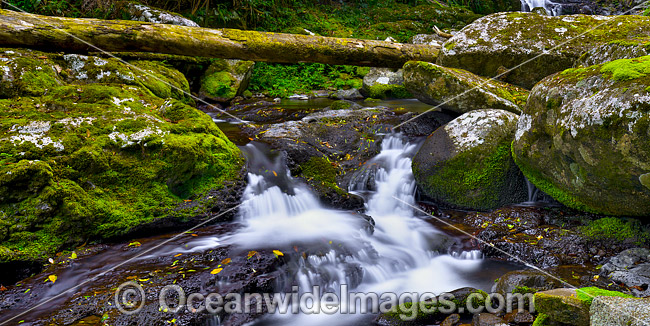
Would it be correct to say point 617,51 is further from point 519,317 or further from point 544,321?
point 544,321

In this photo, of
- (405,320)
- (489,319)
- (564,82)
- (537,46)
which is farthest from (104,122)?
(537,46)

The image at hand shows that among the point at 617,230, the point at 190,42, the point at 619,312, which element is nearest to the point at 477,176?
the point at 617,230

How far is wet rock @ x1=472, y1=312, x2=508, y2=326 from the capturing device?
305cm

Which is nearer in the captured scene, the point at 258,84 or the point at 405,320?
the point at 405,320

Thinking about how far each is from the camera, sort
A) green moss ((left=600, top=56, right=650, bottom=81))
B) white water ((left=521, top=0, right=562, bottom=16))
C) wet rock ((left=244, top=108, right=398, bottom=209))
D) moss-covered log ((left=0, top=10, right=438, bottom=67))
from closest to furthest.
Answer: green moss ((left=600, top=56, right=650, bottom=81)) < wet rock ((left=244, top=108, right=398, bottom=209)) < moss-covered log ((left=0, top=10, right=438, bottom=67)) < white water ((left=521, top=0, right=562, bottom=16))

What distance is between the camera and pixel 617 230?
447 centimetres

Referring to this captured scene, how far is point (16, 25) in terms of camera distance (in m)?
6.48

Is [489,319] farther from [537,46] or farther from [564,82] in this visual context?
[537,46]

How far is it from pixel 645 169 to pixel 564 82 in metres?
1.36

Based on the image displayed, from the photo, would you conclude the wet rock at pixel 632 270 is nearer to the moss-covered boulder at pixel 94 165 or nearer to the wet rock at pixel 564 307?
the wet rock at pixel 564 307

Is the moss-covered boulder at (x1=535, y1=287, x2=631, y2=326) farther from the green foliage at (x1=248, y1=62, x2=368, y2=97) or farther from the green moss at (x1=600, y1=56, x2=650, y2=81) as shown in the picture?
the green foliage at (x1=248, y1=62, x2=368, y2=97)

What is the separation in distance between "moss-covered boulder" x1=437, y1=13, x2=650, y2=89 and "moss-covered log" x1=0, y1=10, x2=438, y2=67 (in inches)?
52.0

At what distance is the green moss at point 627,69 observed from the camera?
12.3 feet

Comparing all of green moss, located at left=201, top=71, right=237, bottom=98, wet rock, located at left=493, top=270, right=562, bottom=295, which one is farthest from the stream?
green moss, located at left=201, top=71, right=237, bottom=98
